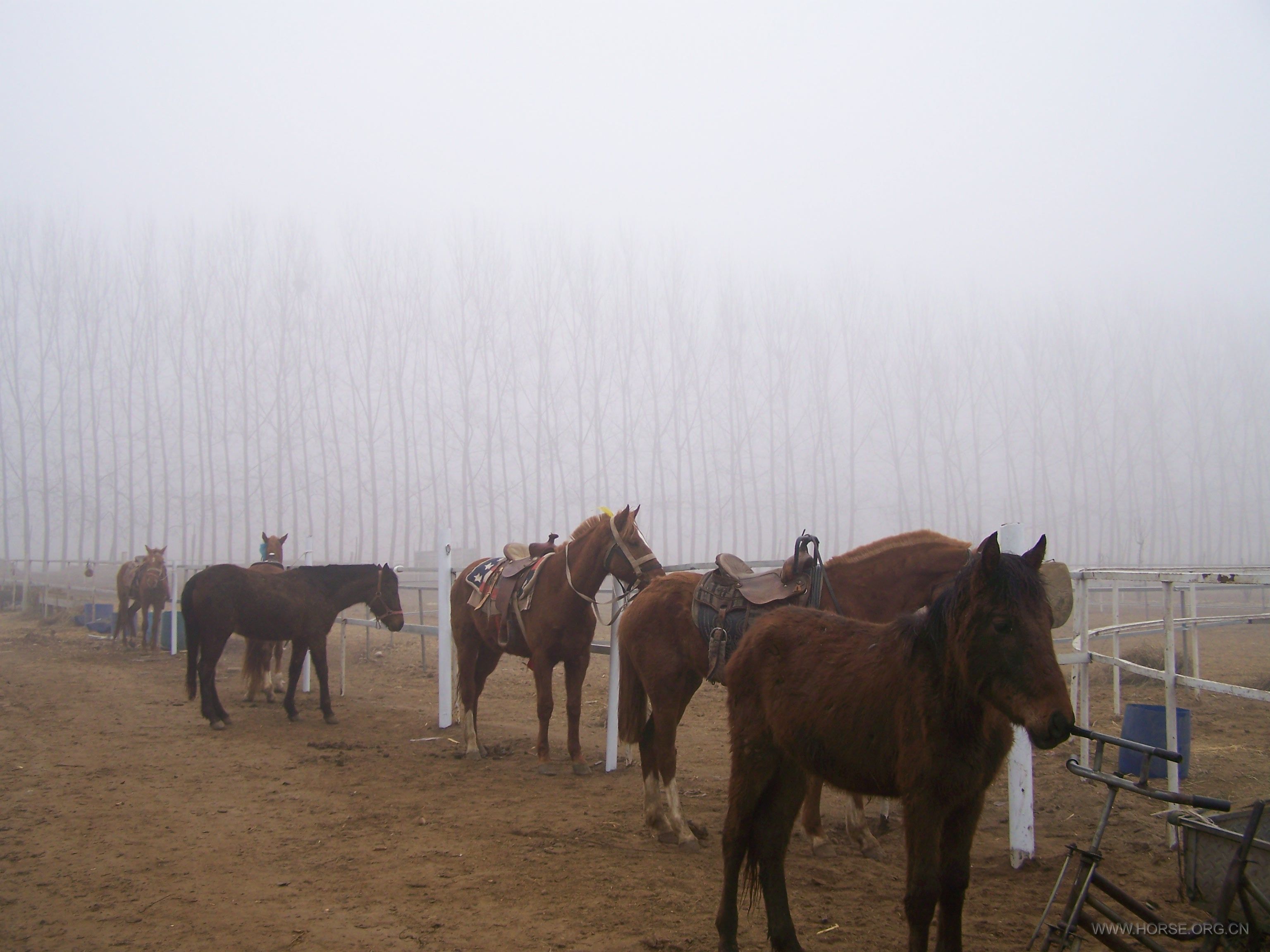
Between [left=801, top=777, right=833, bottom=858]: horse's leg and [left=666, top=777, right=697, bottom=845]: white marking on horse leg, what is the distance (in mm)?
655

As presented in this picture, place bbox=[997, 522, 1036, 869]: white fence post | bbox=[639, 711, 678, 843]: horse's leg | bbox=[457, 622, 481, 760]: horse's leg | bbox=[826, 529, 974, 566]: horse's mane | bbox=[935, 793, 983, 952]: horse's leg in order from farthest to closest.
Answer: bbox=[457, 622, 481, 760]: horse's leg
bbox=[639, 711, 678, 843]: horse's leg
bbox=[826, 529, 974, 566]: horse's mane
bbox=[997, 522, 1036, 869]: white fence post
bbox=[935, 793, 983, 952]: horse's leg

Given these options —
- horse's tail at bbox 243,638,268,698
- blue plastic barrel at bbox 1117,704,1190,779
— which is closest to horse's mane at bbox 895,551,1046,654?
blue plastic barrel at bbox 1117,704,1190,779

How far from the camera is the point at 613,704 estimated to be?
6.48 meters

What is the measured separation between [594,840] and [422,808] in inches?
54.0

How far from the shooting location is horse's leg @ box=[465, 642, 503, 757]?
6.84 meters

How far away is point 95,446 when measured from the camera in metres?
29.1

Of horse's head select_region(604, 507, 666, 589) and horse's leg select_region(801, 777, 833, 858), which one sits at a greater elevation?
horse's head select_region(604, 507, 666, 589)

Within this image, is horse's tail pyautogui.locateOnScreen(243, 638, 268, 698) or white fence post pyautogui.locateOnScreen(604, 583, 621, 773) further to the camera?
horse's tail pyautogui.locateOnScreen(243, 638, 268, 698)

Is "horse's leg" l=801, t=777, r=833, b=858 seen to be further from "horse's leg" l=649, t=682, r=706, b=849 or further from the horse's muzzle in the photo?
the horse's muzzle

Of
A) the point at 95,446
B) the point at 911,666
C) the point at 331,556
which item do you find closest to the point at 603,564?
the point at 911,666

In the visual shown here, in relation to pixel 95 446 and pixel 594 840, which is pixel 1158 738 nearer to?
pixel 594 840

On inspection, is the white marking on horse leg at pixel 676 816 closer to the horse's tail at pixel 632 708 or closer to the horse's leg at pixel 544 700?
the horse's tail at pixel 632 708

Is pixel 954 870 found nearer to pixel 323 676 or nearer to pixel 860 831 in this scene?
pixel 860 831

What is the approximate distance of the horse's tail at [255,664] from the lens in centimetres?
907
